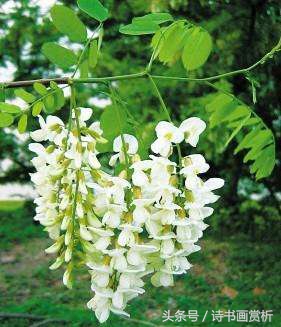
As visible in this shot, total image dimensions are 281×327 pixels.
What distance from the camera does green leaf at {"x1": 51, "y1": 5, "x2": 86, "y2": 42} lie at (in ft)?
4.01

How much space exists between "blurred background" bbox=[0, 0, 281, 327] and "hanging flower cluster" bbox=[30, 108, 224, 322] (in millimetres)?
1967

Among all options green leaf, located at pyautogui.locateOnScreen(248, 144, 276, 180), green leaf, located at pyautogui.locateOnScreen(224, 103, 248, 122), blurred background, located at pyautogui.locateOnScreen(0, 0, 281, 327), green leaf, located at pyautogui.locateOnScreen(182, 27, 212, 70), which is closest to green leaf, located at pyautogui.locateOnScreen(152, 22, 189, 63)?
green leaf, located at pyautogui.locateOnScreen(182, 27, 212, 70)

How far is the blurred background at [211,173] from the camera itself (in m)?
4.18

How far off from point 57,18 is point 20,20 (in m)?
5.31

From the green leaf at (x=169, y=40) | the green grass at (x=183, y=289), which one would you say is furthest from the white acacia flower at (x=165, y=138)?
the green grass at (x=183, y=289)

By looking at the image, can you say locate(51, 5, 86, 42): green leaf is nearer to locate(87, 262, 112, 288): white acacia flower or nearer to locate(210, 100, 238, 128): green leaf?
locate(210, 100, 238, 128): green leaf

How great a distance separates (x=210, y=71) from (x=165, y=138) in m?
3.76

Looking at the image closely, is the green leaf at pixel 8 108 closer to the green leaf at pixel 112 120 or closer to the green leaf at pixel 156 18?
the green leaf at pixel 112 120

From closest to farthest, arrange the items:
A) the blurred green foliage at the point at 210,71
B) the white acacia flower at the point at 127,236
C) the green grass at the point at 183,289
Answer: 1. the white acacia flower at the point at 127,236
2. the green grass at the point at 183,289
3. the blurred green foliage at the point at 210,71

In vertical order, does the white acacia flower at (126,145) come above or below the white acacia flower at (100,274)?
above

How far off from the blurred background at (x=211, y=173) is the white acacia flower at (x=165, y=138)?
2.04 metres

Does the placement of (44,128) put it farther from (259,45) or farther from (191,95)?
(191,95)

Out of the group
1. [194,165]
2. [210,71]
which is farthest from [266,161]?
[210,71]

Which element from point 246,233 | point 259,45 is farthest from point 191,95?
point 246,233
